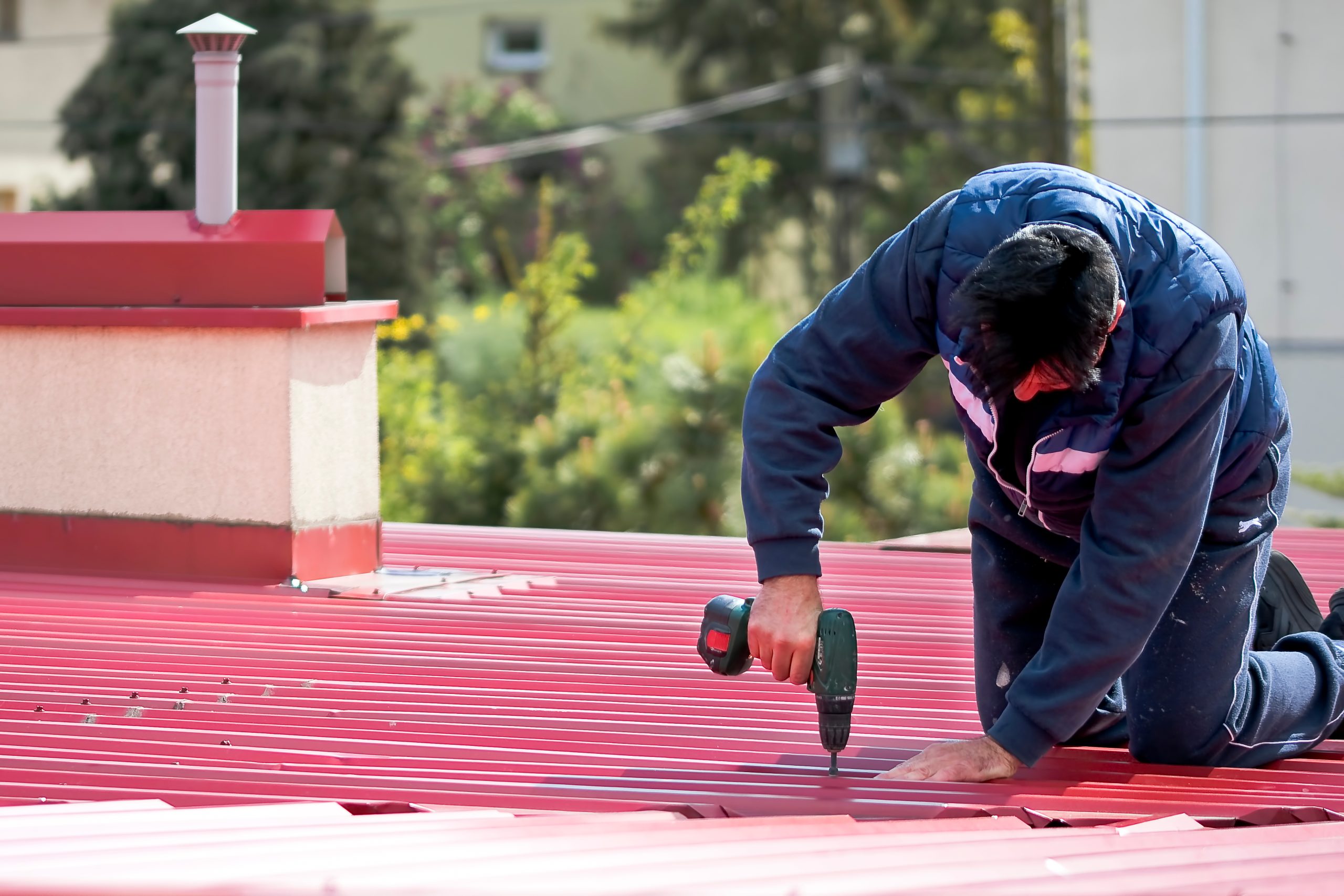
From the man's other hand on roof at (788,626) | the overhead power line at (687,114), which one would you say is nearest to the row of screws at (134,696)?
the man's other hand on roof at (788,626)

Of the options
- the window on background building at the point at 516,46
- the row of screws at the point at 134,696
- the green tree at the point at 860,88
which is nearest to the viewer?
the row of screws at the point at 134,696

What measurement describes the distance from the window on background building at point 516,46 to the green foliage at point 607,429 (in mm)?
11717

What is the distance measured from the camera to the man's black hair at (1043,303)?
2.44 metres

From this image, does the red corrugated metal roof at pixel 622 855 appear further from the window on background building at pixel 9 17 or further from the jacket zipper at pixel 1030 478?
the window on background building at pixel 9 17

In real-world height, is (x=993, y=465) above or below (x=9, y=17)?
below

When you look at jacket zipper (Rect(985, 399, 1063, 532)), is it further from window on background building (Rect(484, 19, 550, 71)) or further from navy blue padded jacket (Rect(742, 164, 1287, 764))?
window on background building (Rect(484, 19, 550, 71))

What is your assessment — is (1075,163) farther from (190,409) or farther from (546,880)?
(546,880)

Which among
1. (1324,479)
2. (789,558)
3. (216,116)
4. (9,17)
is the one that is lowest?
(1324,479)

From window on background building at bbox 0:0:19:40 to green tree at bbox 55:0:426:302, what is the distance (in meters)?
5.97

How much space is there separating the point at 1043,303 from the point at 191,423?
10.4 feet

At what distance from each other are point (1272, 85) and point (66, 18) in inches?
671

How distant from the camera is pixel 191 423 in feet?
15.9

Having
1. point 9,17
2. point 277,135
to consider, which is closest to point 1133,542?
point 277,135

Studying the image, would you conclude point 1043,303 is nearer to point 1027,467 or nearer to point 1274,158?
point 1027,467
